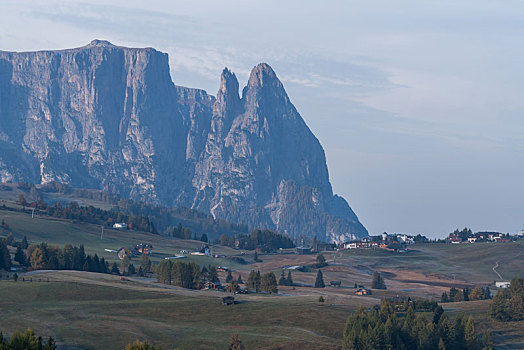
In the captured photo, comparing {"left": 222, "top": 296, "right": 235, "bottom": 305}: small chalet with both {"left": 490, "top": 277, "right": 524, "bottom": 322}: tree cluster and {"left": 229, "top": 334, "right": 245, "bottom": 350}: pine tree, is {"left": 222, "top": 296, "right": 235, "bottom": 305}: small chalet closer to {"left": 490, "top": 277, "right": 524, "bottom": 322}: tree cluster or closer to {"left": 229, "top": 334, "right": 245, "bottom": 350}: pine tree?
{"left": 229, "top": 334, "right": 245, "bottom": 350}: pine tree

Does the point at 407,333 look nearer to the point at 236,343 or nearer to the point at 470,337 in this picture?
the point at 470,337

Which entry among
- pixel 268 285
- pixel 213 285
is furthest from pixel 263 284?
pixel 213 285

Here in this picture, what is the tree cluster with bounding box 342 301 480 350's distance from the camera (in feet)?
431

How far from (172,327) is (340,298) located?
5716cm

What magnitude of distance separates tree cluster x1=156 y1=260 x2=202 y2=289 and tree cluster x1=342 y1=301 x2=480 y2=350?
57.5m

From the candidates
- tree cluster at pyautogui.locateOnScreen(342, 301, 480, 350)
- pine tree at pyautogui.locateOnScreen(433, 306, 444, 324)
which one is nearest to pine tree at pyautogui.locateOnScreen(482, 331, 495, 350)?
tree cluster at pyautogui.locateOnScreen(342, 301, 480, 350)

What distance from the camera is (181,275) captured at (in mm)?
191625

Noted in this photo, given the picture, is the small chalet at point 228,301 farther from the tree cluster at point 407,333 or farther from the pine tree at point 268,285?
the pine tree at point 268,285

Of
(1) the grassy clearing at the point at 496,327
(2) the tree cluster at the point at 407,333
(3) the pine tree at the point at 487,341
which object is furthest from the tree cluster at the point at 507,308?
(3) the pine tree at the point at 487,341

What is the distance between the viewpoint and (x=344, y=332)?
134m

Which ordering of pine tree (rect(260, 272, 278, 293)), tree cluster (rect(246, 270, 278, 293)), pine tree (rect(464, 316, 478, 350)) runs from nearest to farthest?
pine tree (rect(464, 316, 478, 350)), pine tree (rect(260, 272, 278, 293)), tree cluster (rect(246, 270, 278, 293))

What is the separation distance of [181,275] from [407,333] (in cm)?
6878

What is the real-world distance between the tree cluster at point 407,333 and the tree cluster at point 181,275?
5751 centimetres

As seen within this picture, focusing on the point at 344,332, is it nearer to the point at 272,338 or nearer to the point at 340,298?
the point at 272,338
